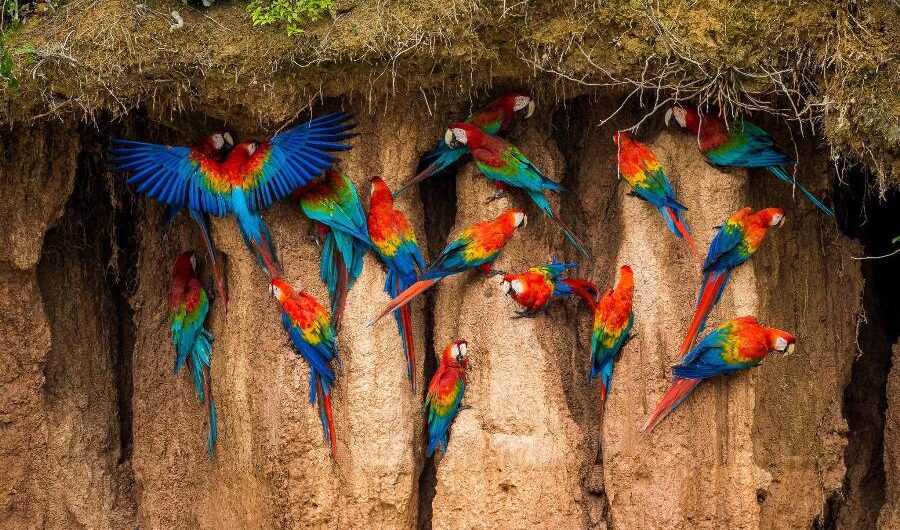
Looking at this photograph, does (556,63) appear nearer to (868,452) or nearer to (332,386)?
(332,386)

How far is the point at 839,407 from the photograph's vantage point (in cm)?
560

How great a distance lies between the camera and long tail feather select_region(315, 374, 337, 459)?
5.17m

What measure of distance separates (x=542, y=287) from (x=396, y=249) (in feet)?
1.99

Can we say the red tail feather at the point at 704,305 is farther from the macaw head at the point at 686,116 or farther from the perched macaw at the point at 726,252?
the macaw head at the point at 686,116

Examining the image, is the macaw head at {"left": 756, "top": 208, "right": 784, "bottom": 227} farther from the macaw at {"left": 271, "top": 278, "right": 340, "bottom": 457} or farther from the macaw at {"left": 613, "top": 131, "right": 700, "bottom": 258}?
the macaw at {"left": 271, "top": 278, "right": 340, "bottom": 457}

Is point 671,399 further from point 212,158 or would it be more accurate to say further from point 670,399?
point 212,158

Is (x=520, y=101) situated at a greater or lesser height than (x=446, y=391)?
greater

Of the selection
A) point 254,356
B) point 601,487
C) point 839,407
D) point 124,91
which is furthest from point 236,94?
point 839,407

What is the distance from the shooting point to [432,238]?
18.2 ft

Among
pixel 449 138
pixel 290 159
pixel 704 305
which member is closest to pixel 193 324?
pixel 290 159

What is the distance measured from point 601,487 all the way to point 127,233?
2.39m

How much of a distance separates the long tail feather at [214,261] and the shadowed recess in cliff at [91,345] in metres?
0.51

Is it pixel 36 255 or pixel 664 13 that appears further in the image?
pixel 36 255

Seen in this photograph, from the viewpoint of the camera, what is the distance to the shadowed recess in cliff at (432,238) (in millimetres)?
5410
